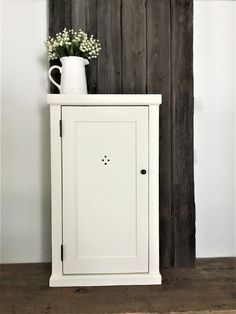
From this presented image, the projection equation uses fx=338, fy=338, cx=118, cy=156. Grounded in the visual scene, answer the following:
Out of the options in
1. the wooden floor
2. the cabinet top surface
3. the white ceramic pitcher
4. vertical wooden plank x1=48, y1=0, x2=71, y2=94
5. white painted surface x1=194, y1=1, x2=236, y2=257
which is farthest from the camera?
white painted surface x1=194, y1=1, x2=236, y2=257

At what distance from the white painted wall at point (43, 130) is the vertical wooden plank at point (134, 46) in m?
0.34

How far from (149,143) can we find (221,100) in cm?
68

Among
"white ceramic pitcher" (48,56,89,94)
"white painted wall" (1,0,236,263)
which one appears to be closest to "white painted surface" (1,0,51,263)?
"white painted wall" (1,0,236,263)

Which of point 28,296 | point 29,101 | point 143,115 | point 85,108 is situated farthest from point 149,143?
point 28,296

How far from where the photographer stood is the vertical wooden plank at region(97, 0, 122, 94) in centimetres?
187

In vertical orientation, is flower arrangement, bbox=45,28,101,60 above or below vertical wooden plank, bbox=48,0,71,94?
below

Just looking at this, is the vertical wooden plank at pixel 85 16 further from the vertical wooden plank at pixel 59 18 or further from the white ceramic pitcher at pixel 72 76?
the white ceramic pitcher at pixel 72 76

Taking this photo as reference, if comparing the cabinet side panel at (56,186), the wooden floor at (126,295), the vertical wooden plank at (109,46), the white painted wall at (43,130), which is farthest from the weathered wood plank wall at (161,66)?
the cabinet side panel at (56,186)

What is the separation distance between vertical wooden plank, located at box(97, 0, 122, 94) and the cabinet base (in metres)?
0.97

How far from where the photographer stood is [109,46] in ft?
6.15

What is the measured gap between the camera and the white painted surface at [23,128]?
192 cm

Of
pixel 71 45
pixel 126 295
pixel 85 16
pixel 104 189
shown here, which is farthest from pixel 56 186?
pixel 85 16

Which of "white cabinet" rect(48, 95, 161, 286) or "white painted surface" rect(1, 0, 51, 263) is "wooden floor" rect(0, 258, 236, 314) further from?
"white painted surface" rect(1, 0, 51, 263)

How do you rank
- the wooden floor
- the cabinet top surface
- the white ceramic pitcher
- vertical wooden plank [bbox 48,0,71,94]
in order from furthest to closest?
1. vertical wooden plank [bbox 48,0,71,94]
2. the white ceramic pitcher
3. the cabinet top surface
4. the wooden floor
